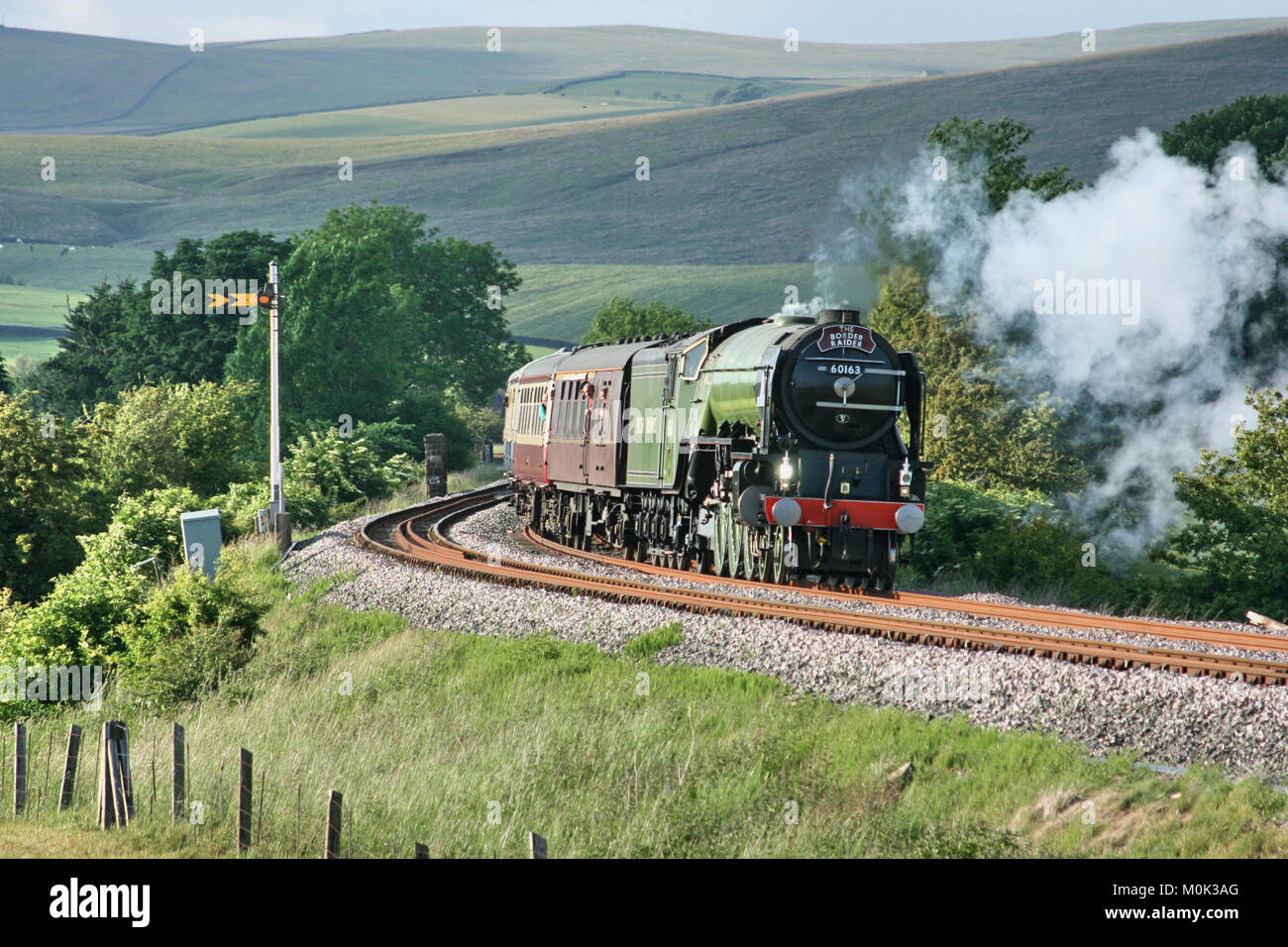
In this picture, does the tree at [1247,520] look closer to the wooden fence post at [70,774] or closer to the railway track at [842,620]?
the railway track at [842,620]

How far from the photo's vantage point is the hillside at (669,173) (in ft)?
490

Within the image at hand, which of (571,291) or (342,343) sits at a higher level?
(571,291)

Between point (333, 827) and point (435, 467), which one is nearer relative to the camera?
point (333, 827)

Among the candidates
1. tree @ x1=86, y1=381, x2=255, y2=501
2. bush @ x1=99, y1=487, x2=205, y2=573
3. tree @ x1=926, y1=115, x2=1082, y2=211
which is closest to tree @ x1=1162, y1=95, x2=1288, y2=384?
tree @ x1=926, y1=115, x2=1082, y2=211

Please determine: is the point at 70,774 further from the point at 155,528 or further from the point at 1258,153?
the point at 1258,153

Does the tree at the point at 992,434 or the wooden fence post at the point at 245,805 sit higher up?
the tree at the point at 992,434

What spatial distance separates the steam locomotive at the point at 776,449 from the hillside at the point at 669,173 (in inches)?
4900

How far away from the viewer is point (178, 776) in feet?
34.0

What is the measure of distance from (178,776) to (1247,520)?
19.9m

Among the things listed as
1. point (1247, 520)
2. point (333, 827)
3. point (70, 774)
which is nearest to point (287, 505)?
point (1247, 520)

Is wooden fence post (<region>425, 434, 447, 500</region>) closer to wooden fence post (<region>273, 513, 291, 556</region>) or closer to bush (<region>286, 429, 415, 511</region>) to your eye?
→ bush (<region>286, 429, 415, 511</region>)

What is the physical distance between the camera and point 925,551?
25469 millimetres

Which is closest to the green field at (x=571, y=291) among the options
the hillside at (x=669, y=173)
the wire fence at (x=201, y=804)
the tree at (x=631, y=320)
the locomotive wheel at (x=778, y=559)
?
the hillside at (x=669, y=173)

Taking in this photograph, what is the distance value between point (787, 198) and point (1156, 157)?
13348cm
